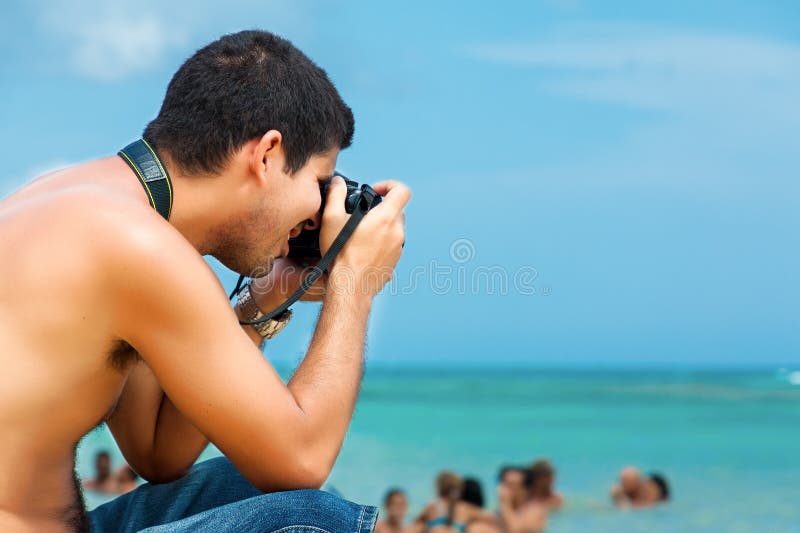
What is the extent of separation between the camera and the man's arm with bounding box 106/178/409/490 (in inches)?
69.6

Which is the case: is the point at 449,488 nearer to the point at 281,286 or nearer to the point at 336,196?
the point at 281,286

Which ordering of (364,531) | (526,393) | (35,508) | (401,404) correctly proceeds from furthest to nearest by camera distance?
1. (526,393)
2. (401,404)
3. (35,508)
4. (364,531)

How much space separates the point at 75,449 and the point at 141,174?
564 millimetres

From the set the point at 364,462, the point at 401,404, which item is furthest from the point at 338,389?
the point at 401,404

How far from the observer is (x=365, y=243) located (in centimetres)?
213

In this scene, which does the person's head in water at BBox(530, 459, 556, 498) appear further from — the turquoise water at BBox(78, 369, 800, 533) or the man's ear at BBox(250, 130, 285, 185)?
the man's ear at BBox(250, 130, 285, 185)

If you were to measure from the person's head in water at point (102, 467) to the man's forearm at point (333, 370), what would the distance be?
287 inches

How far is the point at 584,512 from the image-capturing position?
8391 mm

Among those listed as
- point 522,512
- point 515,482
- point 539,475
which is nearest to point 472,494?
point 522,512

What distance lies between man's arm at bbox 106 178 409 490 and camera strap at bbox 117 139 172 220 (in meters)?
0.21

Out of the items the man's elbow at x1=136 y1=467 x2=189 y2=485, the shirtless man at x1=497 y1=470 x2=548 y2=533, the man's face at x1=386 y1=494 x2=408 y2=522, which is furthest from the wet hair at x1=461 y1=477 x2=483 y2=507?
the man's elbow at x1=136 y1=467 x2=189 y2=485

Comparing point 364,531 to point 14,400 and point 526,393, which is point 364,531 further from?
point 526,393

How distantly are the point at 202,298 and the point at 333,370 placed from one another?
1.00 feet

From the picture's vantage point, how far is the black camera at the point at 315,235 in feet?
7.09
